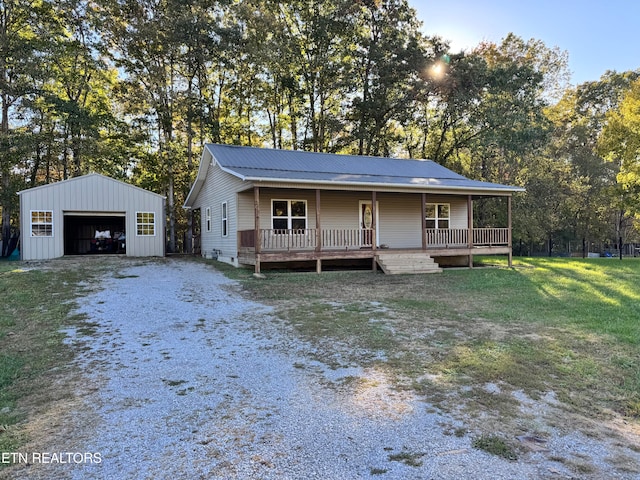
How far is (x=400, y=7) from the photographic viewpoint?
25344 mm

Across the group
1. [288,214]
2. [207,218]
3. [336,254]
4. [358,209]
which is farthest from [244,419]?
[207,218]

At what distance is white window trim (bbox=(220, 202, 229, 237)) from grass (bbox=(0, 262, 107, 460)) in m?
5.98

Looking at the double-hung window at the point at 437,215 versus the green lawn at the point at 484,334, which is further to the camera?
the double-hung window at the point at 437,215

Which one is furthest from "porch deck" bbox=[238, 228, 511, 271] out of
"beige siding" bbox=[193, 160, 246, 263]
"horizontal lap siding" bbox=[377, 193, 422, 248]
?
"beige siding" bbox=[193, 160, 246, 263]

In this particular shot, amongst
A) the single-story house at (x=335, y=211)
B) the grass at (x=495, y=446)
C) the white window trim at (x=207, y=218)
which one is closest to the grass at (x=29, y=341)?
the grass at (x=495, y=446)

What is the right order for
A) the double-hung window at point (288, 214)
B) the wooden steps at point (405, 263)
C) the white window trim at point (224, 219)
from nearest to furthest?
the wooden steps at point (405, 263), the double-hung window at point (288, 214), the white window trim at point (224, 219)

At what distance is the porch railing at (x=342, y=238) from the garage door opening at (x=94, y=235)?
11030 mm

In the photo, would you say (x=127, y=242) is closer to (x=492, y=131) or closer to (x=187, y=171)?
(x=187, y=171)

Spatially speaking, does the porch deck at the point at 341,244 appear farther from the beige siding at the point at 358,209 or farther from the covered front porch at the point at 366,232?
the beige siding at the point at 358,209

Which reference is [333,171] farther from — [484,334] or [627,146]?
[627,146]

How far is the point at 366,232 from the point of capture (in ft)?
54.0

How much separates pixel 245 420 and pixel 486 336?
4.10 m

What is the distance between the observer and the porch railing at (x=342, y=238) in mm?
13883

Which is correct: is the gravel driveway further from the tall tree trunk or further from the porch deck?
the tall tree trunk
